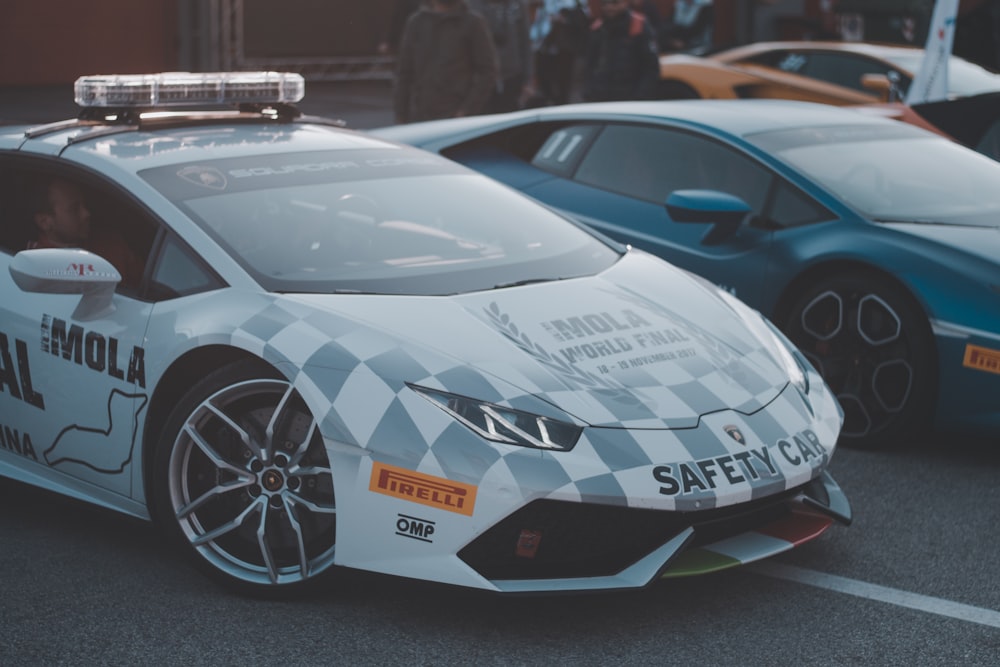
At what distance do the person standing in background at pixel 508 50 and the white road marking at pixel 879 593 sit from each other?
8747 mm

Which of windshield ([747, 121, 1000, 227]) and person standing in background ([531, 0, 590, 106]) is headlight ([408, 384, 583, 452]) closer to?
windshield ([747, 121, 1000, 227])

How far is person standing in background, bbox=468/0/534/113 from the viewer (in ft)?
40.7

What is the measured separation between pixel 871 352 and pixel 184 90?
256 centimetres

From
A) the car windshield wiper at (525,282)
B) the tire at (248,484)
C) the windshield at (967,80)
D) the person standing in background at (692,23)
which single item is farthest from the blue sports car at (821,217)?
the person standing in background at (692,23)

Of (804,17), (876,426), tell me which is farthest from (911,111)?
(804,17)

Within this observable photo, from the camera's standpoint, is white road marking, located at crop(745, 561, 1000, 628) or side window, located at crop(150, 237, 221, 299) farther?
side window, located at crop(150, 237, 221, 299)

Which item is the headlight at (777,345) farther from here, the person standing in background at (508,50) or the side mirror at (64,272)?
the person standing in background at (508,50)

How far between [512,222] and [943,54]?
250 inches

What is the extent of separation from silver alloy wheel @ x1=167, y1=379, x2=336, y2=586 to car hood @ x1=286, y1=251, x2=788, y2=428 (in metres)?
0.21

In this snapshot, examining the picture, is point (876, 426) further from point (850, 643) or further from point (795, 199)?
point (850, 643)

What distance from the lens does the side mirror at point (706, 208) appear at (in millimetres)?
5453

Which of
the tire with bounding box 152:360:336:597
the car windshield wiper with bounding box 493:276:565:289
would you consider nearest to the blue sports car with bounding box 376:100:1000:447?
the car windshield wiper with bounding box 493:276:565:289

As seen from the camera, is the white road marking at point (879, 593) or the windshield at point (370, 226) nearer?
the white road marking at point (879, 593)

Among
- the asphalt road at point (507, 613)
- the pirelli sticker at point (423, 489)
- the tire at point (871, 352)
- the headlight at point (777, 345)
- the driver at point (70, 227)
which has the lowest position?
the asphalt road at point (507, 613)
